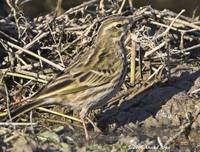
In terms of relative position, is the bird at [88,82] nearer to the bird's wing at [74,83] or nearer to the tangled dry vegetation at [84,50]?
the bird's wing at [74,83]

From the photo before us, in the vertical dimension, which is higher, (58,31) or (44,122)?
(58,31)

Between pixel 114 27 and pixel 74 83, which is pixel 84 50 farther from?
pixel 74 83

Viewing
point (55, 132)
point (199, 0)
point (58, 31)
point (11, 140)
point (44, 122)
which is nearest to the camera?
point (11, 140)

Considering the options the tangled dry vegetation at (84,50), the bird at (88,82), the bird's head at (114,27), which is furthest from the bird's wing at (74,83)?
the bird's head at (114,27)

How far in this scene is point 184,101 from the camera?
10.7 m

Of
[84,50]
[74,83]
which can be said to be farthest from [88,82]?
[84,50]

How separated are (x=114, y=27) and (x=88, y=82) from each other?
0.88 m

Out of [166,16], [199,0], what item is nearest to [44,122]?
[166,16]

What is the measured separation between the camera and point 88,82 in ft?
31.9

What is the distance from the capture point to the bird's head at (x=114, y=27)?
33.5 ft

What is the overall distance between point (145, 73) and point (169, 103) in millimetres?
673

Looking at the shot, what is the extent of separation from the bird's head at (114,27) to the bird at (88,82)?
0.01 metres

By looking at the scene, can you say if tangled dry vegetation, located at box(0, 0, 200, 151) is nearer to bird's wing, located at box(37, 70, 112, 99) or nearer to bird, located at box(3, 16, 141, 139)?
bird, located at box(3, 16, 141, 139)

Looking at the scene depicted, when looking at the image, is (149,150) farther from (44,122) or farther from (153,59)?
(153,59)
